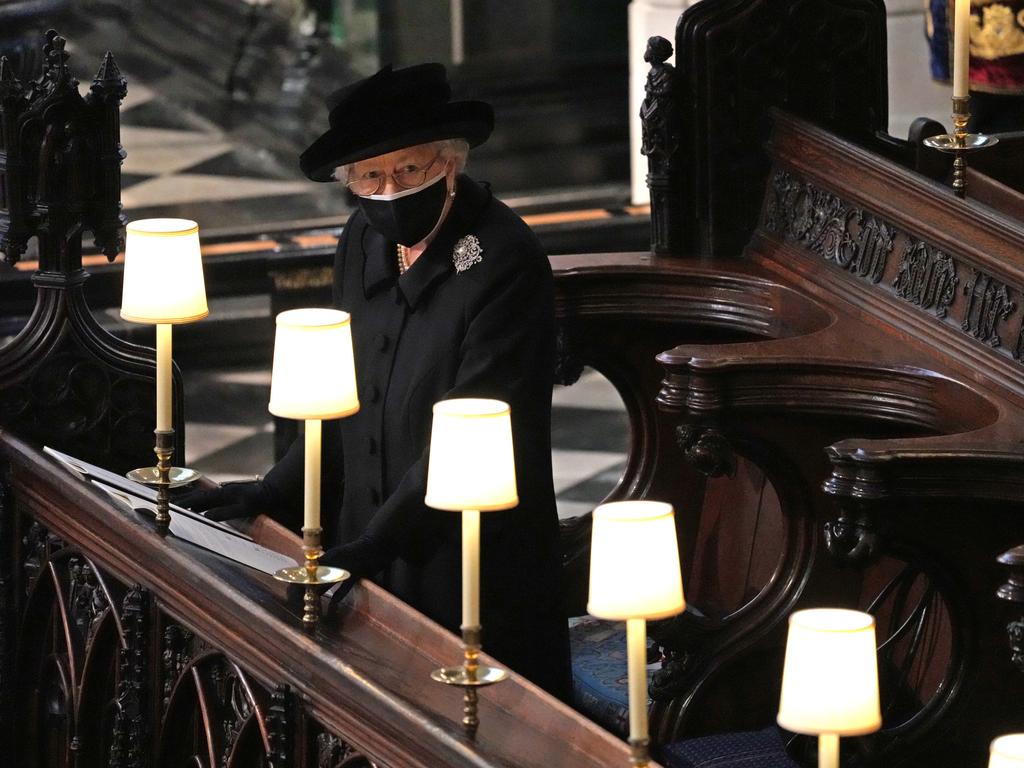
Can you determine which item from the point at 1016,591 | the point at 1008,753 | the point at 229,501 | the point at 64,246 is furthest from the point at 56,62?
the point at 1008,753

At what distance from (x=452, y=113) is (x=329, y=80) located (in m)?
9.13

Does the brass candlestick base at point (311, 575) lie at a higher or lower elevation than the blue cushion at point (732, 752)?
higher

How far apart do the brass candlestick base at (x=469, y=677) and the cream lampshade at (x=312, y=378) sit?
0.39 m

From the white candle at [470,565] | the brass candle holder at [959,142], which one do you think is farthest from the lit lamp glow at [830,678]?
the brass candle holder at [959,142]

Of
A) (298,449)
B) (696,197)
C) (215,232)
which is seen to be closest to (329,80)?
(215,232)

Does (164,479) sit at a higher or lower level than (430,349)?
lower

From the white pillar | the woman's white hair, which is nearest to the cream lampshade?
the woman's white hair

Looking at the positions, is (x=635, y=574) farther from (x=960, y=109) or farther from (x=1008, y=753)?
(x=960, y=109)

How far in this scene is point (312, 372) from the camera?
3043 millimetres

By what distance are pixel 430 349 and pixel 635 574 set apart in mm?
1228

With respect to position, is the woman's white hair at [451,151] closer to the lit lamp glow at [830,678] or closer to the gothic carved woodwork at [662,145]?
the gothic carved woodwork at [662,145]

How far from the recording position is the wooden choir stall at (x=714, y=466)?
10.5ft

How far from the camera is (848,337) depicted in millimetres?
3941

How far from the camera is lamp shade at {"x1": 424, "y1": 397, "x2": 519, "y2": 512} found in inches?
106
